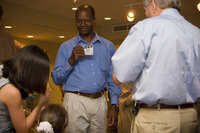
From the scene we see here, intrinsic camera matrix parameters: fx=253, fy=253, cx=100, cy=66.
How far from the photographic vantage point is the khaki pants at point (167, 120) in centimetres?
145

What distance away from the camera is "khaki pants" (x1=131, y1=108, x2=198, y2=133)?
1446 millimetres

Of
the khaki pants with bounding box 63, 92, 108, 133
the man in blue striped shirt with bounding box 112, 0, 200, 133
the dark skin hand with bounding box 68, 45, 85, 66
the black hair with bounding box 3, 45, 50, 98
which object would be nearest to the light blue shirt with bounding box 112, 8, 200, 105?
the man in blue striped shirt with bounding box 112, 0, 200, 133

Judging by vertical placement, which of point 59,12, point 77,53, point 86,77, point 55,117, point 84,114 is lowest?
point 84,114

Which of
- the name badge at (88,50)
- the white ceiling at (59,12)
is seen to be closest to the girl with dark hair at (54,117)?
the name badge at (88,50)

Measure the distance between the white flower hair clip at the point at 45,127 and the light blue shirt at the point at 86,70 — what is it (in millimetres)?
693

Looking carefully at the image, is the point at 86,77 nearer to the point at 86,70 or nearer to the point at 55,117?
the point at 86,70

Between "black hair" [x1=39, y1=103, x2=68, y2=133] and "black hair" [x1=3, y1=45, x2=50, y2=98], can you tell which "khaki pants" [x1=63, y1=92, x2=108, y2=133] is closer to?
"black hair" [x1=39, y1=103, x2=68, y2=133]

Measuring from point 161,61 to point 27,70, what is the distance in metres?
0.80

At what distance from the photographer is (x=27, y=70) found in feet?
5.03

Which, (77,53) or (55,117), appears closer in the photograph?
(55,117)

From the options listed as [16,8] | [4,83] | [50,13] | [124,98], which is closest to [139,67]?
[4,83]

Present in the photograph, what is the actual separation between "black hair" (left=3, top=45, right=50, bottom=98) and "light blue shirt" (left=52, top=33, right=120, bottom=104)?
619mm

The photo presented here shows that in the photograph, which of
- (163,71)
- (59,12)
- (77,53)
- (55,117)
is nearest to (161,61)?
(163,71)

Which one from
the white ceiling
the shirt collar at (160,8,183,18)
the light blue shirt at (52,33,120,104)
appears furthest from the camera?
the white ceiling
